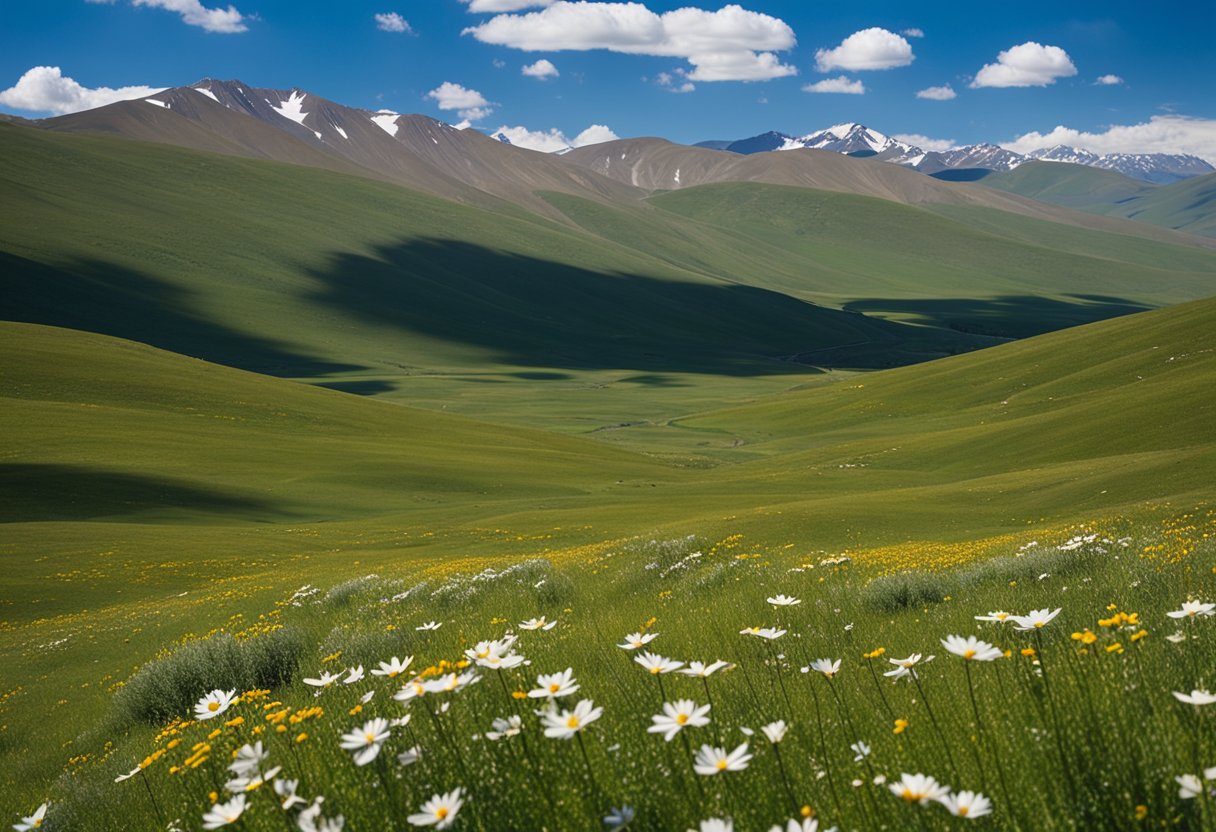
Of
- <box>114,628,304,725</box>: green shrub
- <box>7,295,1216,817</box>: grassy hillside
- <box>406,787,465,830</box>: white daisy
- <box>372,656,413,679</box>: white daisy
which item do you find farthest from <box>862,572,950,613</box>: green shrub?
<box>406,787,465,830</box>: white daisy

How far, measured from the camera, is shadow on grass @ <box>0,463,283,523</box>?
55000 millimetres

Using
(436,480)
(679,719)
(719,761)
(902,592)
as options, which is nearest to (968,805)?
(719,761)

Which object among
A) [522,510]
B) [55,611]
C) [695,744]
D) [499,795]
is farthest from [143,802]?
[522,510]

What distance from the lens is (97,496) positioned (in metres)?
58.6

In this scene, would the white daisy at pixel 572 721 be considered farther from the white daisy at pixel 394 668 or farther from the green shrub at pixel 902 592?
the green shrub at pixel 902 592

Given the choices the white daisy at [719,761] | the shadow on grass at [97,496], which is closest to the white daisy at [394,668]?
the white daisy at [719,761]

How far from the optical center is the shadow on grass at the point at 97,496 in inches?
2165

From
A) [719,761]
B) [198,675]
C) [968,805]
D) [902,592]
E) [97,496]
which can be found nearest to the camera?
[968,805]

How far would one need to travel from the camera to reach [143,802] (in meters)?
8.14

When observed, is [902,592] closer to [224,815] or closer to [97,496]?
[224,815]

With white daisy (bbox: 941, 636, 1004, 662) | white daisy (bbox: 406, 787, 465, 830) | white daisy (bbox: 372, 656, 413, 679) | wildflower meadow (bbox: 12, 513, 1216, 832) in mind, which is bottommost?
wildflower meadow (bbox: 12, 513, 1216, 832)

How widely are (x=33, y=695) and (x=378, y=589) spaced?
8561 mm

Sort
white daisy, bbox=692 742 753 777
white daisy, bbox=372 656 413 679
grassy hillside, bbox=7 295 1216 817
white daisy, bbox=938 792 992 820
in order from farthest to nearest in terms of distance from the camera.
→ grassy hillside, bbox=7 295 1216 817 → white daisy, bbox=372 656 413 679 → white daisy, bbox=692 742 753 777 → white daisy, bbox=938 792 992 820

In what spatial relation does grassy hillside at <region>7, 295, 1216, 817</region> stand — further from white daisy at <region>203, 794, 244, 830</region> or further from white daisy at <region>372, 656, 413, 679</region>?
white daisy at <region>203, 794, 244, 830</region>
